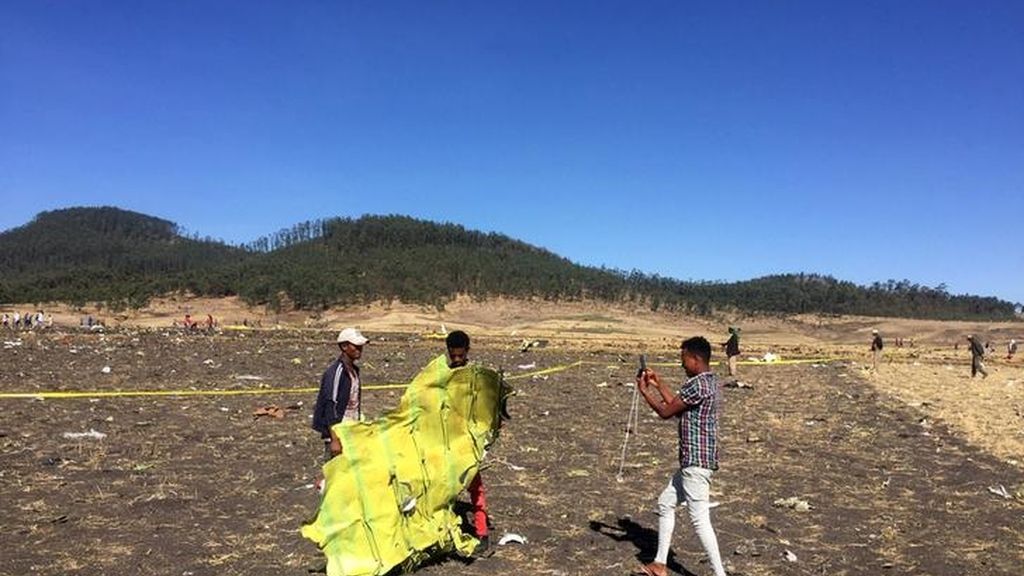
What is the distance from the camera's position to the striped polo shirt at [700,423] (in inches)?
218

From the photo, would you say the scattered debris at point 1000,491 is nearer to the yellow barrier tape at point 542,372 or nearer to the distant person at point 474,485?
the distant person at point 474,485

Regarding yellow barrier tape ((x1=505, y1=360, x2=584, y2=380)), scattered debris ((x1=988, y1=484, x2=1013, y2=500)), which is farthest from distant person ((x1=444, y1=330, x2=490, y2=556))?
yellow barrier tape ((x1=505, y1=360, x2=584, y2=380))

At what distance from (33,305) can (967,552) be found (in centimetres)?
10721

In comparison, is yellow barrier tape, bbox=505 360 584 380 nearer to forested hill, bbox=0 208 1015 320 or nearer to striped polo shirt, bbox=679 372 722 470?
striped polo shirt, bbox=679 372 722 470

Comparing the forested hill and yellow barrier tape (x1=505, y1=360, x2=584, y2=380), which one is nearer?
yellow barrier tape (x1=505, y1=360, x2=584, y2=380)

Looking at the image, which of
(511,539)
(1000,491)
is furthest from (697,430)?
(1000,491)

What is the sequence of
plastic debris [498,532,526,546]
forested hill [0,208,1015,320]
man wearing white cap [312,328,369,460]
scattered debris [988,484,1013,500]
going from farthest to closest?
1. forested hill [0,208,1015,320]
2. scattered debris [988,484,1013,500]
3. plastic debris [498,532,526,546]
4. man wearing white cap [312,328,369,460]

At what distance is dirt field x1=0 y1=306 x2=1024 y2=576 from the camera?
6371 millimetres

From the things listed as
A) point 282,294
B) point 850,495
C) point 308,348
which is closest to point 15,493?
point 850,495

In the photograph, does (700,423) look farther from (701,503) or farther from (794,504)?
(794,504)

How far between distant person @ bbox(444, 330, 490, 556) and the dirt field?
20cm

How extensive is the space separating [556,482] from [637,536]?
84.6 inches

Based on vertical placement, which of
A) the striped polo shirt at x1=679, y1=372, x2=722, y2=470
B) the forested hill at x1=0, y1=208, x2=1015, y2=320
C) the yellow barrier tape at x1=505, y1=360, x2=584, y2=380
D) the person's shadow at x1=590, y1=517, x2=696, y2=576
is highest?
the forested hill at x1=0, y1=208, x2=1015, y2=320

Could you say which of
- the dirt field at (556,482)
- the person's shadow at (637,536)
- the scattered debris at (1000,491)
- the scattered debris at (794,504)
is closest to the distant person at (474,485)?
the dirt field at (556,482)
